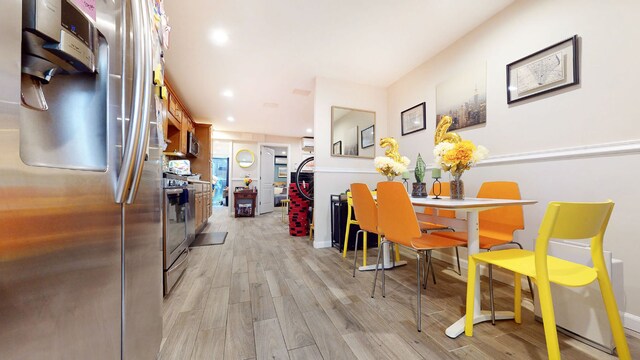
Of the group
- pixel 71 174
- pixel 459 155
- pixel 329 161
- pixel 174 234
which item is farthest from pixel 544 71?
pixel 174 234

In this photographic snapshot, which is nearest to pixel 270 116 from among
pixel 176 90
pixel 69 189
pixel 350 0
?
pixel 176 90

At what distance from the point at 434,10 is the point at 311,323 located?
2660 millimetres

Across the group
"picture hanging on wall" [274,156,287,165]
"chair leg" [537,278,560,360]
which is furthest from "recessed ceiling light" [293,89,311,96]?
"picture hanging on wall" [274,156,287,165]

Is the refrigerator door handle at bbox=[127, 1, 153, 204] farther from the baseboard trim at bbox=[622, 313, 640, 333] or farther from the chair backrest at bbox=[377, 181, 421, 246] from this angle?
the baseboard trim at bbox=[622, 313, 640, 333]

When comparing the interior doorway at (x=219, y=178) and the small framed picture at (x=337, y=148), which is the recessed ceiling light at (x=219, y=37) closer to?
the small framed picture at (x=337, y=148)

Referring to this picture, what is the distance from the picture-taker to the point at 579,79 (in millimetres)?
1525

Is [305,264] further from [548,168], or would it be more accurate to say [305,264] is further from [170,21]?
[170,21]

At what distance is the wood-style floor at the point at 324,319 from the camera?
3.74 ft

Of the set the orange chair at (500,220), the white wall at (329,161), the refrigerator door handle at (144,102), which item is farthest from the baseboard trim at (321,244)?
the refrigerator door handle at (144,102)

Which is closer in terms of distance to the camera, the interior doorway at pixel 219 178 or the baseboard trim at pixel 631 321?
the baseboard trim at pixel 631 321

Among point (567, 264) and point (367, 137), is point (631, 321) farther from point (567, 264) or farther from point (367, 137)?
point (367, 137)

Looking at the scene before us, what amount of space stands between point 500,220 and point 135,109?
2.30m

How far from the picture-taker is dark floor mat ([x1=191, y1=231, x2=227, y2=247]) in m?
3.23

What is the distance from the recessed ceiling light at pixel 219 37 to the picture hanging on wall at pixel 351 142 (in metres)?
1.87
